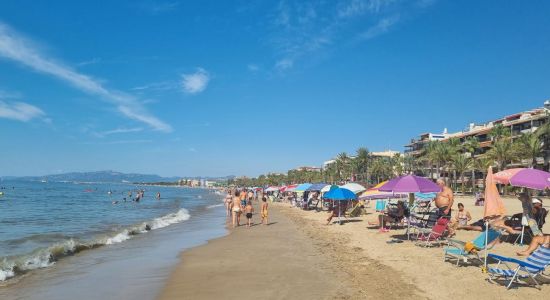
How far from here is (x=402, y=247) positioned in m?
11.2

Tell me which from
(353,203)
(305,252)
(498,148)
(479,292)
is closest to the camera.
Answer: (479,292)

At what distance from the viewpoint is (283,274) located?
8.70 m

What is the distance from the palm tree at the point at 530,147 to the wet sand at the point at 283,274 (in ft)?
149

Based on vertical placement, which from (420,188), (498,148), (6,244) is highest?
(498,148)

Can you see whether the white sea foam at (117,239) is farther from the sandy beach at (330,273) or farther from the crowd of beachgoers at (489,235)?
the crowd of beachgoers at (489,235)

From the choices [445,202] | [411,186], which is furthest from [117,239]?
[445,202]

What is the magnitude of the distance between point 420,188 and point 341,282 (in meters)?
5.17

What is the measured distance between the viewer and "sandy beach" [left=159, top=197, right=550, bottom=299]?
6.98 meters

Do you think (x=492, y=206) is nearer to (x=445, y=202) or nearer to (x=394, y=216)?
(x=445, y=202)

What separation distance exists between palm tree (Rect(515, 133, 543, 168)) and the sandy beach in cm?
4288

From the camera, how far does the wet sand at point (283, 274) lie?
7.16 m

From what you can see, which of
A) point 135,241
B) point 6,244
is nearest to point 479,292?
point 135,241

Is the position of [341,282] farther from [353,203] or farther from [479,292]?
[353,203]

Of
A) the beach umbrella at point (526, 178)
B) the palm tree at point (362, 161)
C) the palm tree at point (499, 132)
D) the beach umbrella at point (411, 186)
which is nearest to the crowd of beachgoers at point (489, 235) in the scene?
the beach umbrella at point (411, 186)
